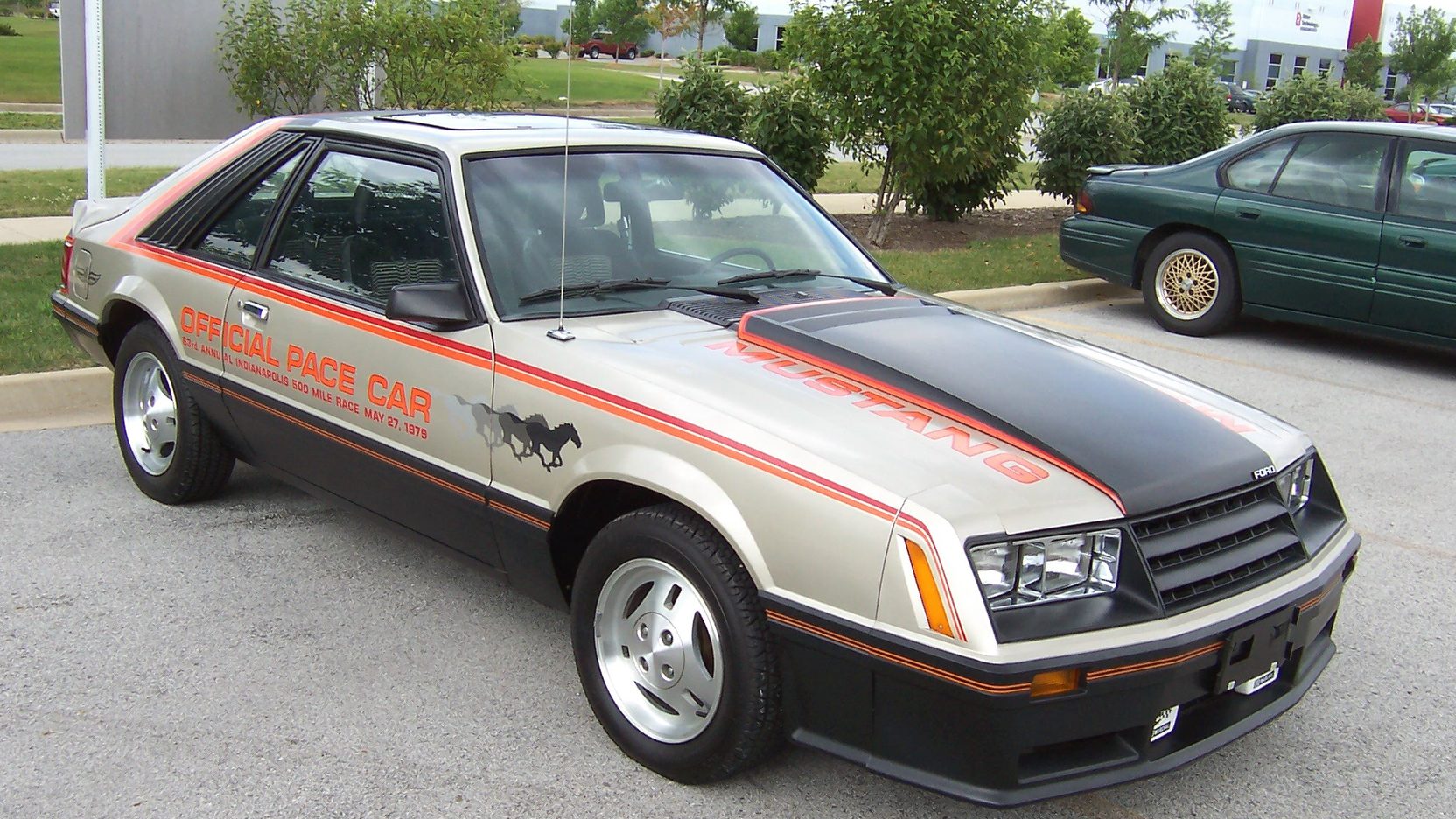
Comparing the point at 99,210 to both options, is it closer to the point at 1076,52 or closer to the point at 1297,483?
the point at 1297,483

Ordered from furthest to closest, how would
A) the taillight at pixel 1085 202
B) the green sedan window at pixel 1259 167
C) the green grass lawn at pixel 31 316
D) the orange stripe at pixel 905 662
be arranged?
the taillight at pixel 1085 202
the green sedan window at pixel 1259 167
the green grass lawn at pixel 31 316
the orange stripe at pixel 905 662

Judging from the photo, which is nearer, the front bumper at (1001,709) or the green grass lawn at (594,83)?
the front bumper at (1001,709)

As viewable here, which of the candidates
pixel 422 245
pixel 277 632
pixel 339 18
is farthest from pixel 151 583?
pixel 339 18

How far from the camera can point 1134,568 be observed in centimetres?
286

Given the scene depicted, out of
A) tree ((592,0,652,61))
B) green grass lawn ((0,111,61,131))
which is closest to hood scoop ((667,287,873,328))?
green grass lawn ((0,111,61,131))

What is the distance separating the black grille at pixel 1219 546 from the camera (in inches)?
115

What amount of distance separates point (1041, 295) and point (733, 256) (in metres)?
6.51

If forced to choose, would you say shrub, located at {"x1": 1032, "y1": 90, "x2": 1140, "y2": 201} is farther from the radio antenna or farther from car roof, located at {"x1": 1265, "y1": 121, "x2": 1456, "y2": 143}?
the radio antenna

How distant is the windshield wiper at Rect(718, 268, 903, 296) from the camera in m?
4.14

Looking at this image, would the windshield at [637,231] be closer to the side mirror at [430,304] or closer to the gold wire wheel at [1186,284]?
the side mirror at [430,304]

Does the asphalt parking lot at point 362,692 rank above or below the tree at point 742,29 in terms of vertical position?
below

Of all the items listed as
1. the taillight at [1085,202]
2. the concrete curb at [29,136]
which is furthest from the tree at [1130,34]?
the taillight at [1085,202]

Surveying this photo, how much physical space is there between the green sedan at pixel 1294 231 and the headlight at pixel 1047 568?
21.2 ft

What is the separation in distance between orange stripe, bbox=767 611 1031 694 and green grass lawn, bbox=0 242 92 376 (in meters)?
4.74
